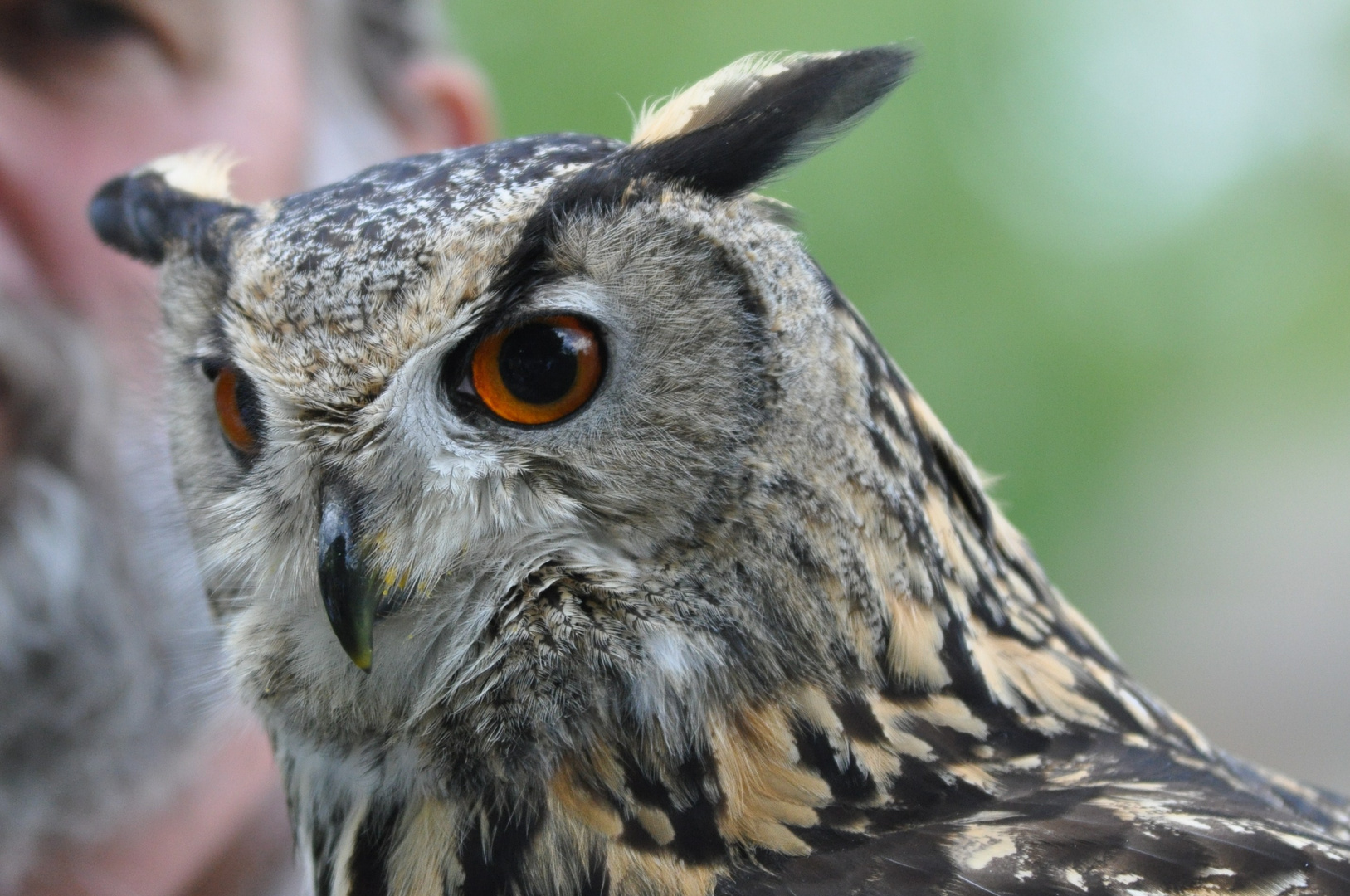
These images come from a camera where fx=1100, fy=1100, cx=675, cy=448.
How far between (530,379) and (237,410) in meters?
0.29

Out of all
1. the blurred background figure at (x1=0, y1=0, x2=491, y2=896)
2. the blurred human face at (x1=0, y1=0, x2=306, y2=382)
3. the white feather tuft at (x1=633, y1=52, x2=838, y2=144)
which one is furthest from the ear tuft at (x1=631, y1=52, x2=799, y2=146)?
the blurred human face at (x1=0, y1=0, x2=306, y2=382)

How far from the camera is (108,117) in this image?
5.48ft

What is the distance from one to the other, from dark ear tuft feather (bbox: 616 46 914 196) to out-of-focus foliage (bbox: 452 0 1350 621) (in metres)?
3.52

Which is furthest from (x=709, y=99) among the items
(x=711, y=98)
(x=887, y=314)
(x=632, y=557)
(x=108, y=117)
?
(x=887, y=314)

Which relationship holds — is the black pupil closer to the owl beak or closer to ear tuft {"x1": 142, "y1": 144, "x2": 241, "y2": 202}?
the owl beak

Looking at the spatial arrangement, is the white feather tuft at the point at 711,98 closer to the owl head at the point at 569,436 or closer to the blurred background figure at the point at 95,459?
the owl head at the point at 569,436

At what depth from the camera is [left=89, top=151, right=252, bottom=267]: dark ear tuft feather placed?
97cm

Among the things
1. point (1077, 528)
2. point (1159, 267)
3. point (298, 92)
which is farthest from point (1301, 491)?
point (298, 92)

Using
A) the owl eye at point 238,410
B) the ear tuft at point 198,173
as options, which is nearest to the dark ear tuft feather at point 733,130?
the owl eye at point 238,410

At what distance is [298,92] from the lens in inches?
75.0

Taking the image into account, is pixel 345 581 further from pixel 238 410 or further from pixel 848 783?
pixel 848 783

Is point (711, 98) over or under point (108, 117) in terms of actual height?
under

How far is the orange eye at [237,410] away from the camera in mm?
899

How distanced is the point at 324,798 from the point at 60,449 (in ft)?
2.98
